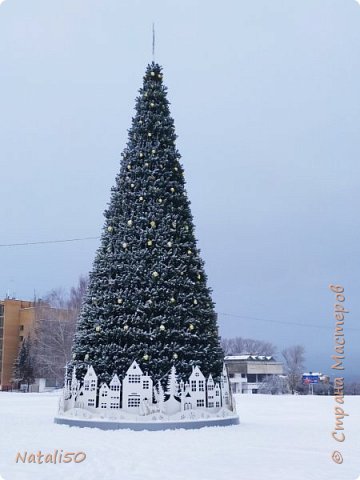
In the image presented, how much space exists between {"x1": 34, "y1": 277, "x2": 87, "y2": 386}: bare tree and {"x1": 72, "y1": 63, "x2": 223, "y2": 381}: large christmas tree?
35.9 metres

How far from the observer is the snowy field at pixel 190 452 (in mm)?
8141

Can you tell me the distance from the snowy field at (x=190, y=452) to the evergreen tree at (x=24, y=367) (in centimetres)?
5425

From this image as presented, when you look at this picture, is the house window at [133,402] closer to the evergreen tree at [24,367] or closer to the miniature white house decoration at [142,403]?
the miniature white house decoration at [142,403]

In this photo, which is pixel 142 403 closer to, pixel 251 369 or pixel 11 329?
pixel 251 369

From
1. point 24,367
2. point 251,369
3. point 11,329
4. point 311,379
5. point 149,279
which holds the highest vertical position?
point 11,329

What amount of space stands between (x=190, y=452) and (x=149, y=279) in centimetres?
591

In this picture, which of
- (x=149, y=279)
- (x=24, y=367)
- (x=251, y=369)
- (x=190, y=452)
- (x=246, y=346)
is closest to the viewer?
(x=190, y=452)

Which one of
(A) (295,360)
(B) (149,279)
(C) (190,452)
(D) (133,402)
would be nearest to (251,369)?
(A) (295,360)

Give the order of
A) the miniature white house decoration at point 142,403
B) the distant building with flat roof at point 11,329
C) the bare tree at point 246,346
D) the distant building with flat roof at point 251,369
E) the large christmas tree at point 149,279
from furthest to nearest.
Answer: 1. the bare tree at point 246,346
2. the distant building with flat roof at point 11,329
3. the distant building with flat roof at point 251,369
4. the large christmas tree at point 149,279
5. the miniature white house decoration at point 142,403

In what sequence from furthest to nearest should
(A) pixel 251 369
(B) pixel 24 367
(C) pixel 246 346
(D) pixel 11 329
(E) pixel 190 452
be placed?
(C) pixel 246 346
(D) pixel 11 329
(A) pixel 251 369
(B) pixel 24 367
(E) pixel 190 452

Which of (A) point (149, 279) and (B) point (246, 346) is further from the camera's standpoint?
(B) point (246, 346)

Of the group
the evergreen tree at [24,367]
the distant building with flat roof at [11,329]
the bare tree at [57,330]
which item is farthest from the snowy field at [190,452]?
the distant building with flat roof at [11,329]

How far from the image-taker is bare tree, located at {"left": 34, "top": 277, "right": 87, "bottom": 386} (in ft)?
174

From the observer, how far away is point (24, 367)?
67.7m
